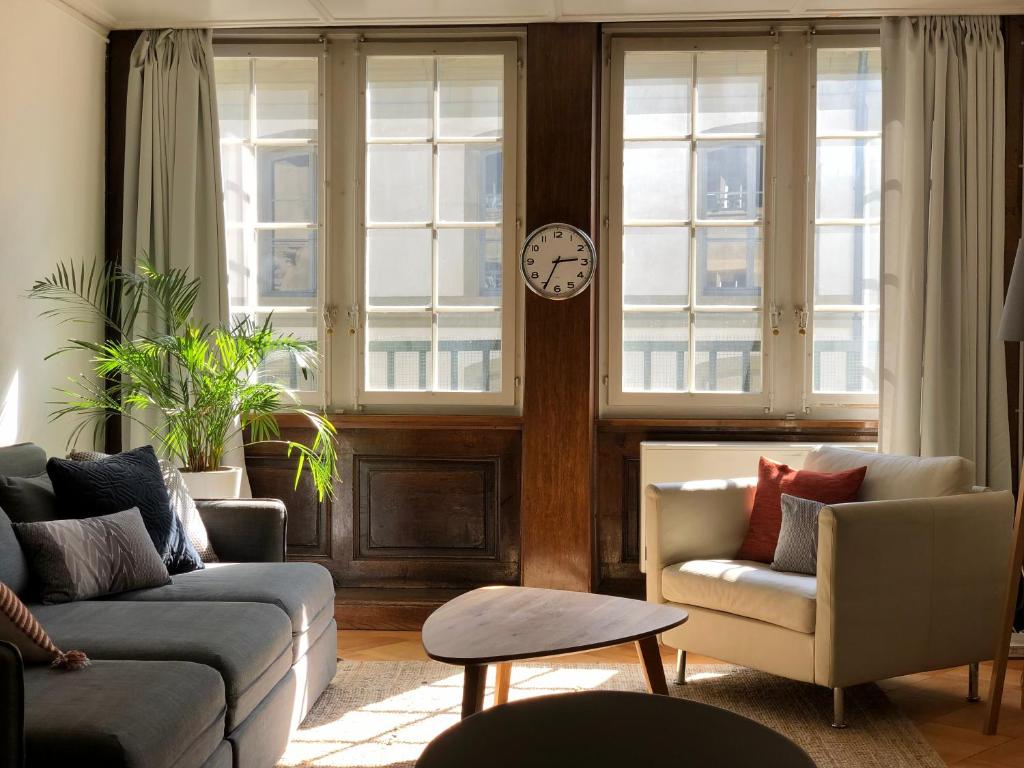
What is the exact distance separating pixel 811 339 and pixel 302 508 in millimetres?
2443

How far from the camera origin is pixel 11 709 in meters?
A: 1.70

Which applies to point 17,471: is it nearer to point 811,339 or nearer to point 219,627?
point 219,627

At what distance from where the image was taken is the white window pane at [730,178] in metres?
4.55

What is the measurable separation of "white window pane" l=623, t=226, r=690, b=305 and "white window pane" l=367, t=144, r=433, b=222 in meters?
0.94

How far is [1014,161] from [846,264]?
2.65 ft

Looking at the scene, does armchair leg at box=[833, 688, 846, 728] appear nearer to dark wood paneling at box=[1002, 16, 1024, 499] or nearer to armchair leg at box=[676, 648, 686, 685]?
armchair leg at box=[676, 648, 686, 685]

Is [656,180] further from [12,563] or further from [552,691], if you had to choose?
[12,563]

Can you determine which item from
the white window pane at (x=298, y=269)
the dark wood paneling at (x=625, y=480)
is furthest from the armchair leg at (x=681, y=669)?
the white window pane at (x=298, y=269)

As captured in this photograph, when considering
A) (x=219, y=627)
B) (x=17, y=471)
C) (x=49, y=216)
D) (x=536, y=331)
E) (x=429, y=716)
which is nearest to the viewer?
(x=219, y=627)

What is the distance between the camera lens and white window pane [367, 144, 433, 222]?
4633 mm

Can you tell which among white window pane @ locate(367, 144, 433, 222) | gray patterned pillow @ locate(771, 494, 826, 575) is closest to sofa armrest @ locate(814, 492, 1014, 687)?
gray patterned pillow @ locate(771, 494, 826, 575)

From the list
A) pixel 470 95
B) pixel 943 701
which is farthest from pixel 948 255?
pixel 470 95

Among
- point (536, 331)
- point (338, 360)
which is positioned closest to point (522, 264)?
point (536, 331)

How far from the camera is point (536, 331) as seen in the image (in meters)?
4.44
